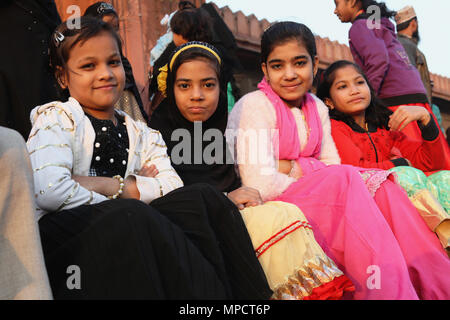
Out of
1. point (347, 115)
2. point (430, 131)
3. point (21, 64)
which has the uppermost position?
point (21, 64)

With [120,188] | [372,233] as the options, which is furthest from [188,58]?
[372,233]

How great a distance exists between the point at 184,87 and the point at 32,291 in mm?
1677

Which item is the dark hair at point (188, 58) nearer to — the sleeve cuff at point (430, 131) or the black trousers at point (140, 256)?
the black trousers at point (140, 256)

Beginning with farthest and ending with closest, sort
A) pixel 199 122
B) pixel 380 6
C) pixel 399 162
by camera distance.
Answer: pixel 380 6, pixel 399 162, pixel 199 122

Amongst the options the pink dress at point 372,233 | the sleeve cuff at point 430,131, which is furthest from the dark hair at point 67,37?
the sleeve cuff at point 430,131

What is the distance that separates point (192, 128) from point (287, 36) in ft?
2.70

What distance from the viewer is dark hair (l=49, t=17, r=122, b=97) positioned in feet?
7.09

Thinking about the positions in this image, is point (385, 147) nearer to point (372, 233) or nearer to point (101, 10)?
point (372, 233)

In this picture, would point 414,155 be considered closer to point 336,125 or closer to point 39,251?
point 336,125

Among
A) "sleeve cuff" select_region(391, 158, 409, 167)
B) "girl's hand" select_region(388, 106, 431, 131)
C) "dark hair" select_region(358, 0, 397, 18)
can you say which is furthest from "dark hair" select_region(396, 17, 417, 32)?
"sleeve cuff" select_region(391, 158, 409, 167)

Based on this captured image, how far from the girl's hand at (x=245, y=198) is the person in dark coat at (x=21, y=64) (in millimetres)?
1126

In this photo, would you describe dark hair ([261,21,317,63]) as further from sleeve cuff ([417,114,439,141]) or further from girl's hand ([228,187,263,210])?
girl's hand ([228,187,263,210])

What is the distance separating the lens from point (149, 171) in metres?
2.22

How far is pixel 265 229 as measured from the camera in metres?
1.96
